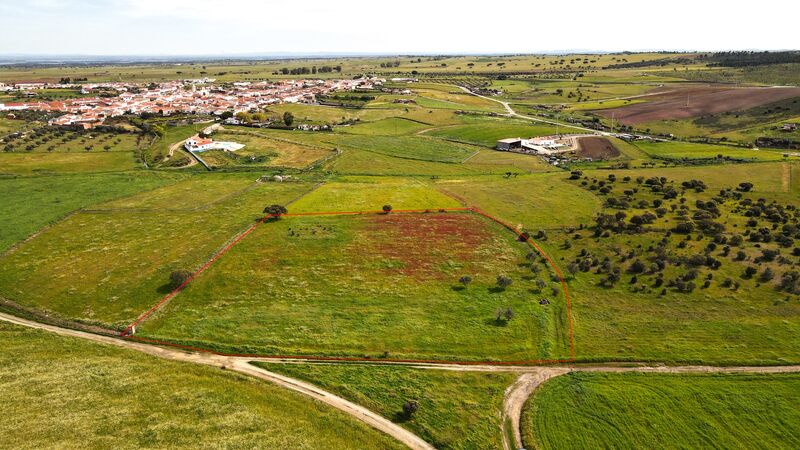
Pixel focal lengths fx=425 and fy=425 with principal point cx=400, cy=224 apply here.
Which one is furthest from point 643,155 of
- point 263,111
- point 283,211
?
point 263,111

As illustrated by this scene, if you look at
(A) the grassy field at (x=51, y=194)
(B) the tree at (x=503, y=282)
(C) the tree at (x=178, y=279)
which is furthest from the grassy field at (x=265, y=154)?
(B) the tree at (x=503, y=282)

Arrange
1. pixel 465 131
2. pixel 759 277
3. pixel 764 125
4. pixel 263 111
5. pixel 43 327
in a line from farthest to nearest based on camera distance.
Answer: pixel 263 111 < pixel 465 131 < pixel 764 125 < pixel 759 277 < pixel 43 327

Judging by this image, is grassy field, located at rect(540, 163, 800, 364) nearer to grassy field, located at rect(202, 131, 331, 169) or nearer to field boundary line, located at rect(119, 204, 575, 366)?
field boundary line, located at rect(119, 204, 575, 366)

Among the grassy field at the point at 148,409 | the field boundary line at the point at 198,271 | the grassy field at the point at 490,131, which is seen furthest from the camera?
the grassy field at the point at 490,131

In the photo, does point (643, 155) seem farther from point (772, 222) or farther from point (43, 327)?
point (43, 327)

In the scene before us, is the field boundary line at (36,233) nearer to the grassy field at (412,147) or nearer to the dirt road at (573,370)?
the dirt road at (573,370)

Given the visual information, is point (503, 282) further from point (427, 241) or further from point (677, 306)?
point (677, 306)
